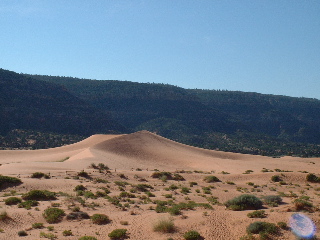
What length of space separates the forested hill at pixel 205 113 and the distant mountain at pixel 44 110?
2116 cm

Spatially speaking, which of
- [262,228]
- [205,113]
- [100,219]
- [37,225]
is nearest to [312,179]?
[262,228]

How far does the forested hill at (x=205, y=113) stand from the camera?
125750mm

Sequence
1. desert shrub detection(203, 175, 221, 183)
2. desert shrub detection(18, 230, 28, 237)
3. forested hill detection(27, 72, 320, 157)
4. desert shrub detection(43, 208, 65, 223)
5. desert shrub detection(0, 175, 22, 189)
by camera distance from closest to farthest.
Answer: desert shrub detection(18, 230, 28, 237) < desert shrub detection(43, 208, 65, 223) < desert shrub detection(0, 175, 22, 189) < desert shrub detection(203, 175, 221, 183) < forested hill detection(27, 72, 320, 157)

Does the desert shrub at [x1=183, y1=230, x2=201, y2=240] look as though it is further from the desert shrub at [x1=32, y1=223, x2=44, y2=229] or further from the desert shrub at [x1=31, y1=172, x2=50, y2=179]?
the desert shrub at [x1=31, y1=172, x2=50, y2=179]

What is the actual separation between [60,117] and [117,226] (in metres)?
95.8

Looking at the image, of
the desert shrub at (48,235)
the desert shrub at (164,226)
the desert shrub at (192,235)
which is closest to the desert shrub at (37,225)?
the desert shrub at (48,235)

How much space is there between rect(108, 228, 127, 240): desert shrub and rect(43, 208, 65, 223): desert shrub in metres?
3.31

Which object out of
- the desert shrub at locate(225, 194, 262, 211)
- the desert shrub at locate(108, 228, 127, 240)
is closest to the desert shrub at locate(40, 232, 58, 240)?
the desert shrub at locate(108, 228, 127, 240)

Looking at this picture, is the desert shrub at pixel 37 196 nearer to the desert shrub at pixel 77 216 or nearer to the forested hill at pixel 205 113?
the desert shrub at pixel 77 216

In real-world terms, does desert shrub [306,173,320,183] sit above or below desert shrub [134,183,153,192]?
below

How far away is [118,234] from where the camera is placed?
13.1 m

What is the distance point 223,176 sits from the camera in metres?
34.2

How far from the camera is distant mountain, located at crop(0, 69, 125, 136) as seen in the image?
3780 inches

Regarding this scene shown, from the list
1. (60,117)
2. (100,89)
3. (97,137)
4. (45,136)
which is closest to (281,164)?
(97,137)
